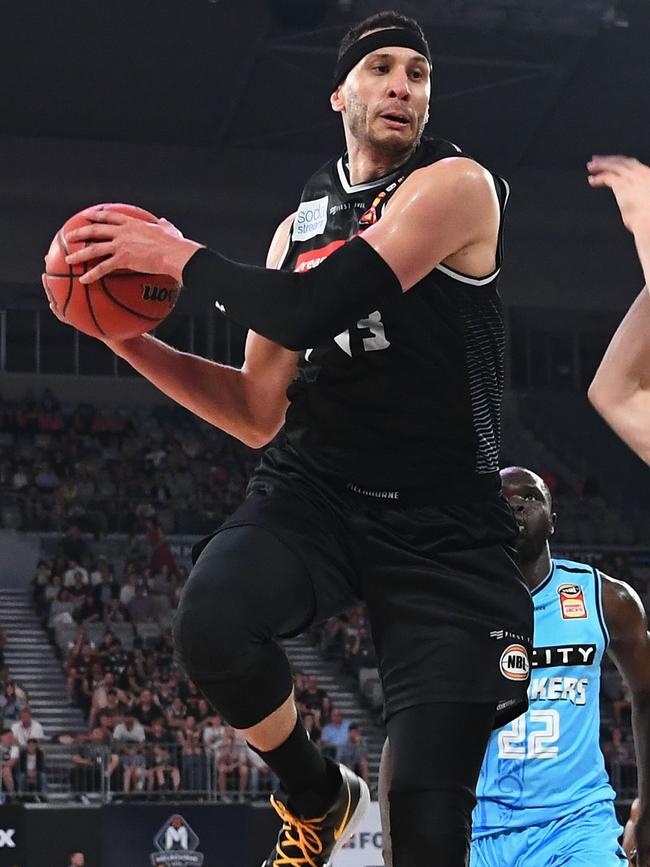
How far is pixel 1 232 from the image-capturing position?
24297 millimetres

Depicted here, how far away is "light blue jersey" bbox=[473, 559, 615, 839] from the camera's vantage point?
5.66 meters

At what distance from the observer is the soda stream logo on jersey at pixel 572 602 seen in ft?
19.7

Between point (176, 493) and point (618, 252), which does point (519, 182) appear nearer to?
point (618, 252)

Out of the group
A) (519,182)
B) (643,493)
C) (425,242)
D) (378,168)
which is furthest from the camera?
(643,493)

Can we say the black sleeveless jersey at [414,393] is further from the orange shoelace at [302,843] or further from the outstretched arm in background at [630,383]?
the orange shoelace at [302,843]

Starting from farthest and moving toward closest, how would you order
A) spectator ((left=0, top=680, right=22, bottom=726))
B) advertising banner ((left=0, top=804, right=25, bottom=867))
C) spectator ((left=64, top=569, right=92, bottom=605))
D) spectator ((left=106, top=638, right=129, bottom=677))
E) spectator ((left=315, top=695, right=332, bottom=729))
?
spectator ((left=64, top=569, right=92, bottom=605)) → spectator ((left=106, top=638, right=129, bottom=677)) → spectator ((left=315, top=695, right=332, bottom=729)) → spectator ((left=0, top=680, right=22, bottom=726)) → advertising banner ((left=0, top=804, right=25, bottom=867))

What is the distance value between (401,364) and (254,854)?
971cm

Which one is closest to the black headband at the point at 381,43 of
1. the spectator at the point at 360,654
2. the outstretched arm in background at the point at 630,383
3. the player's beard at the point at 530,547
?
the outstretched arm in background at the point at 630,383

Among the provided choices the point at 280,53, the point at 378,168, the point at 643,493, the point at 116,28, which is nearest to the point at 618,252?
the point at 643,493

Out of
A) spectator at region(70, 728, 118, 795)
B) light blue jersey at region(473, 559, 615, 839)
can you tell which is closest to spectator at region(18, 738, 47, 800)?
spectator at region(70, 728, 118, 795)

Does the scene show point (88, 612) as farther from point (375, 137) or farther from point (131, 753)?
point (375, 137)

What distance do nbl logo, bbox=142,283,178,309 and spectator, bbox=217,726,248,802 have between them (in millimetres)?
11087

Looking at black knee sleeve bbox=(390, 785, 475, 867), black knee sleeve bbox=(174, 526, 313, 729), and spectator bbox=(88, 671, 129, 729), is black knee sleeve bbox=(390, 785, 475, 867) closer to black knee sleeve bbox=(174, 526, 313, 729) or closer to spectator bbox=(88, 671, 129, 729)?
black knee sleeve bbox=(174, 526, 313, 729)

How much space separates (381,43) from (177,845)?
9.80 metres
